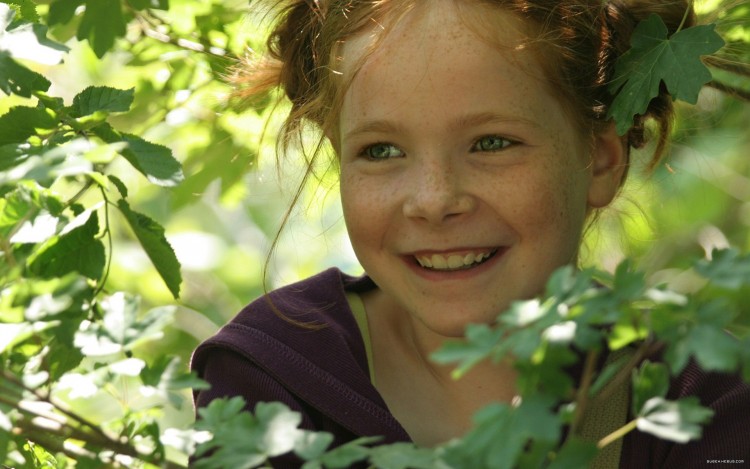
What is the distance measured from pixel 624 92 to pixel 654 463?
71 cm

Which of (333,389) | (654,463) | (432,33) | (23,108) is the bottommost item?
Result: (654,463)

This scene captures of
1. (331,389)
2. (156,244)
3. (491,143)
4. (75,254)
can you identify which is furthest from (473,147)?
(75,254)

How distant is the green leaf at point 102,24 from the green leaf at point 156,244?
61 centimetres

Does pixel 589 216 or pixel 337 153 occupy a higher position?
pixel 337 153

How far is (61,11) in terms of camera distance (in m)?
2.00

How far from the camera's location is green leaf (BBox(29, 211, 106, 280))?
1.54m

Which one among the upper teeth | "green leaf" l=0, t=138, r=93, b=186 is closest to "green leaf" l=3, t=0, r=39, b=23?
"green leaf" l=0, t=138, r=93, b=186

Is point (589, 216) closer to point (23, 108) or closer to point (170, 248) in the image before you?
point (170, 248)

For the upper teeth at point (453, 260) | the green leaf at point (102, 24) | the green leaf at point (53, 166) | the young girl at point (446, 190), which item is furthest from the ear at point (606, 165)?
the green leaf at point (53, 166)

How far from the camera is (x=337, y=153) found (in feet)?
7.95

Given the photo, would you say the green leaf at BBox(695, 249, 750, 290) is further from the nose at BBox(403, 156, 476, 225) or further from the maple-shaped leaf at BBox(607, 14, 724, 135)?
the nose at BBox(403, 156, 476, 225)

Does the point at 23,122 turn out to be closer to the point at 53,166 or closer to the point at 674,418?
the point at 53,166

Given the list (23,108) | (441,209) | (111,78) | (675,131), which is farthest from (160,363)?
(111,78)

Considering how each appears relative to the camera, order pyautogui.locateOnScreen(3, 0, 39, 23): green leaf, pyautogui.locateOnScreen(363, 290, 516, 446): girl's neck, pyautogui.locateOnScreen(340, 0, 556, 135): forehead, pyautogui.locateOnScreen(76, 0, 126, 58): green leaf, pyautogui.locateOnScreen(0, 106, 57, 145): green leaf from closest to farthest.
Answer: pyautogui.locateOnScreen(0, 106, 57, 145): green leaf → pyautogui.locateOnScreen(3, 0, 39, 23): green leaf → pyautogui.locateOnScreen(340, 0, 556, 135): forehead → pyautogui.locateOnScreen(76, 0, 126, 58): green leaf → pyautogui.locateOnScreen(363, 290, 516, 446): girl's neck
